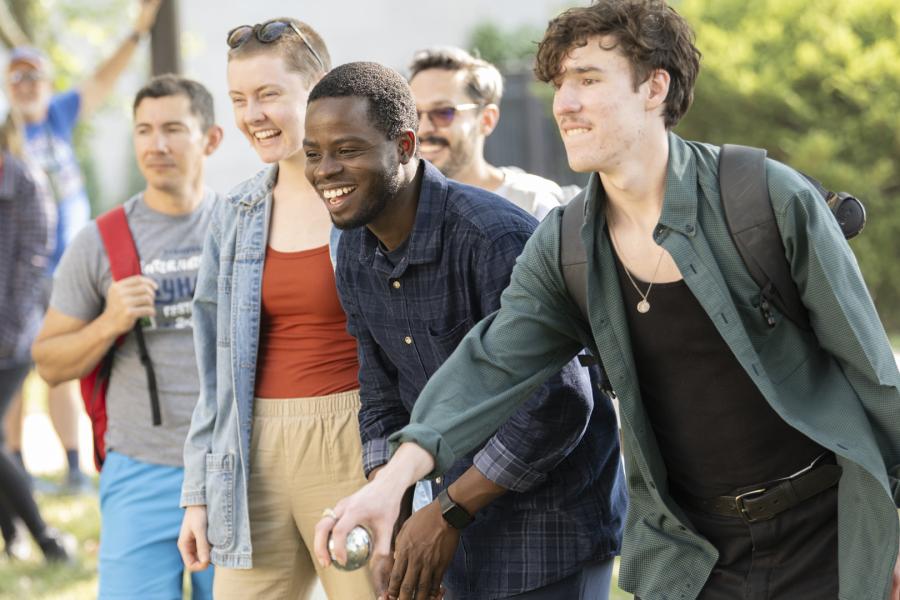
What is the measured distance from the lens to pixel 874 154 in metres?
11.7

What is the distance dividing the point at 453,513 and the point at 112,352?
197cm

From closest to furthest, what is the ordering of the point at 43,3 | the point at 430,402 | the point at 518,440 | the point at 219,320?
the point at 430,402 → the point at 518,440 → the point at 219,320 → the point at 43,3

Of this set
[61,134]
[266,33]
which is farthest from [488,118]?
[61,134]

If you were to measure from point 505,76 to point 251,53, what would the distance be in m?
11.8

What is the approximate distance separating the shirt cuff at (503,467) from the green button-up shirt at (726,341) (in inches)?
6.8

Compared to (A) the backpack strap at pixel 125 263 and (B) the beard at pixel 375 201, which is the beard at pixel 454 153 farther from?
(B) the beard at pixel 375 201

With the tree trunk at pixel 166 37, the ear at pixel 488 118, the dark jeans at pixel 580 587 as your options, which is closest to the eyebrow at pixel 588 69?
the dark jeans at pixel 580 587

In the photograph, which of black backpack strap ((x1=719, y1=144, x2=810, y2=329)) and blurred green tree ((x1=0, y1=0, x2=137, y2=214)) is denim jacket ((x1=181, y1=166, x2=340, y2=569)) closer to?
black backpack strap ((x1=719, y1=144, x2=810, y2=329))

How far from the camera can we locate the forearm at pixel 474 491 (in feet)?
9.66

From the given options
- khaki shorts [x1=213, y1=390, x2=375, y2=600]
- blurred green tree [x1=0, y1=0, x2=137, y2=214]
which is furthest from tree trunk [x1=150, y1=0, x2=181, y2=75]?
blurred green tree [x1=0, y1=0, x2=137, y2=214]

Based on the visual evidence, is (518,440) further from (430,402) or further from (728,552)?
(728,552)

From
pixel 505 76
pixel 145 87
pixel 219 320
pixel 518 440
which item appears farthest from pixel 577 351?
pixel 505 76

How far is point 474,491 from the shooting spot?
2.95 meters

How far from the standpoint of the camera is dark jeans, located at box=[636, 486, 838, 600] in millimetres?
2756
